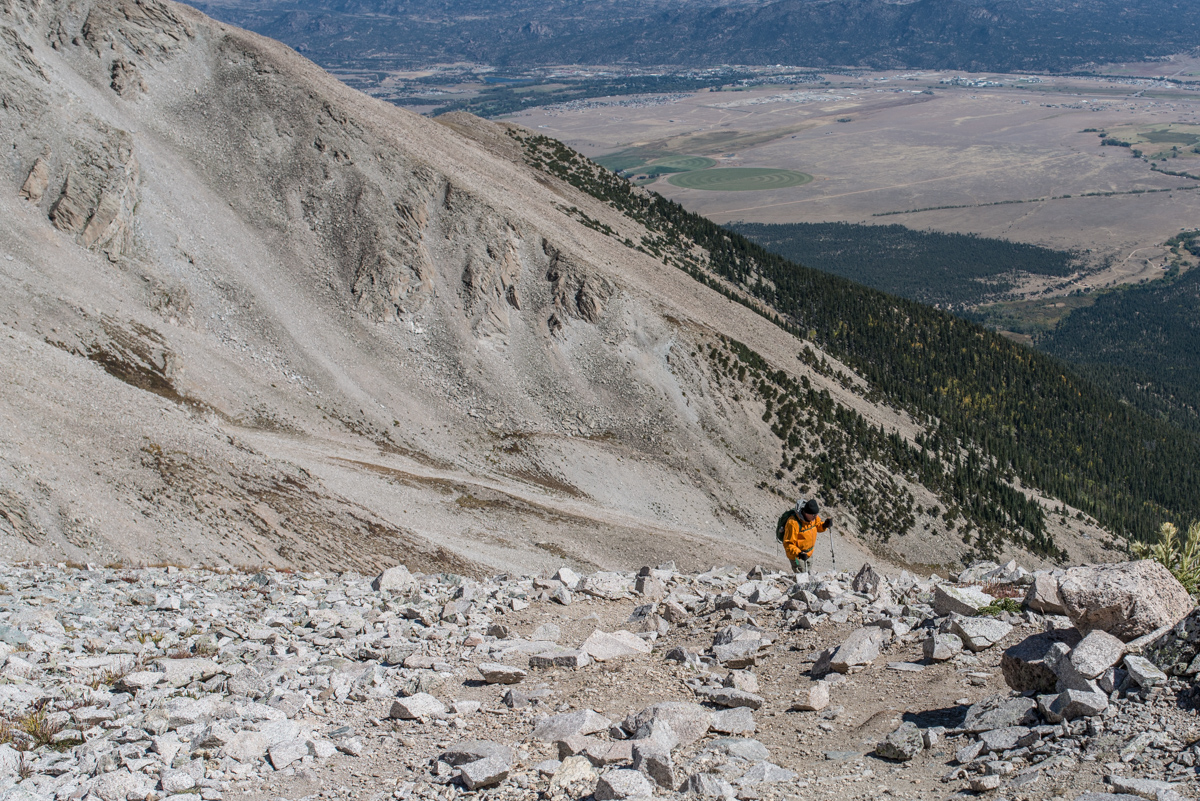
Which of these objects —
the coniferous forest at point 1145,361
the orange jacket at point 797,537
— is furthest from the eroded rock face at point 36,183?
the coniferous forest at point 1145,361

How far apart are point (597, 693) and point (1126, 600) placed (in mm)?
7541

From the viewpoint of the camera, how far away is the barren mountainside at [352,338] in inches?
1527

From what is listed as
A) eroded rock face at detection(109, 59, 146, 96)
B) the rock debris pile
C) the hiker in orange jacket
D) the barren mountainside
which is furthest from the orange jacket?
eroded rock face at detection(109, 59, 146, 96)

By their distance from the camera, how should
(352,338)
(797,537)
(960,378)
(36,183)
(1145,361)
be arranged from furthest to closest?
1. (1145,361)
2. (960,378)
3. (352,338)
4. (36,183)
5. (797,537)

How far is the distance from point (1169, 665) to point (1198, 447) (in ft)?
417

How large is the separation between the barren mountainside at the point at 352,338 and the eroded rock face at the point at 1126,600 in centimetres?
2651

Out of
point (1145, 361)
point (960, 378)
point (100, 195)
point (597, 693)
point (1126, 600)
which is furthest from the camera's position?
point (1145, 361)

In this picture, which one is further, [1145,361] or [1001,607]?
[1145,361]

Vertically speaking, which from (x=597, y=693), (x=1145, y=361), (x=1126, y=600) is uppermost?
(x=1126, y=600)

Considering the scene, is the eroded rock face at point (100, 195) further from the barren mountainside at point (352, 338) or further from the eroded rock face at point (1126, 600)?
the eroded rock face at point (1126, 600)

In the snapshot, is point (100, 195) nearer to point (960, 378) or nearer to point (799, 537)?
point (799, 537)

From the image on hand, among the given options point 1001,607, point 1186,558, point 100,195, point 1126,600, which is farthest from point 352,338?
point 1126,600

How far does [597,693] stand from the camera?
43.2 ft

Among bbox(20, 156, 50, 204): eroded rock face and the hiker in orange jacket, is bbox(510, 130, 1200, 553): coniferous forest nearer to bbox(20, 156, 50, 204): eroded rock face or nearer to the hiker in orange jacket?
bbox(20, 156, 50, 204): eroded rock face
